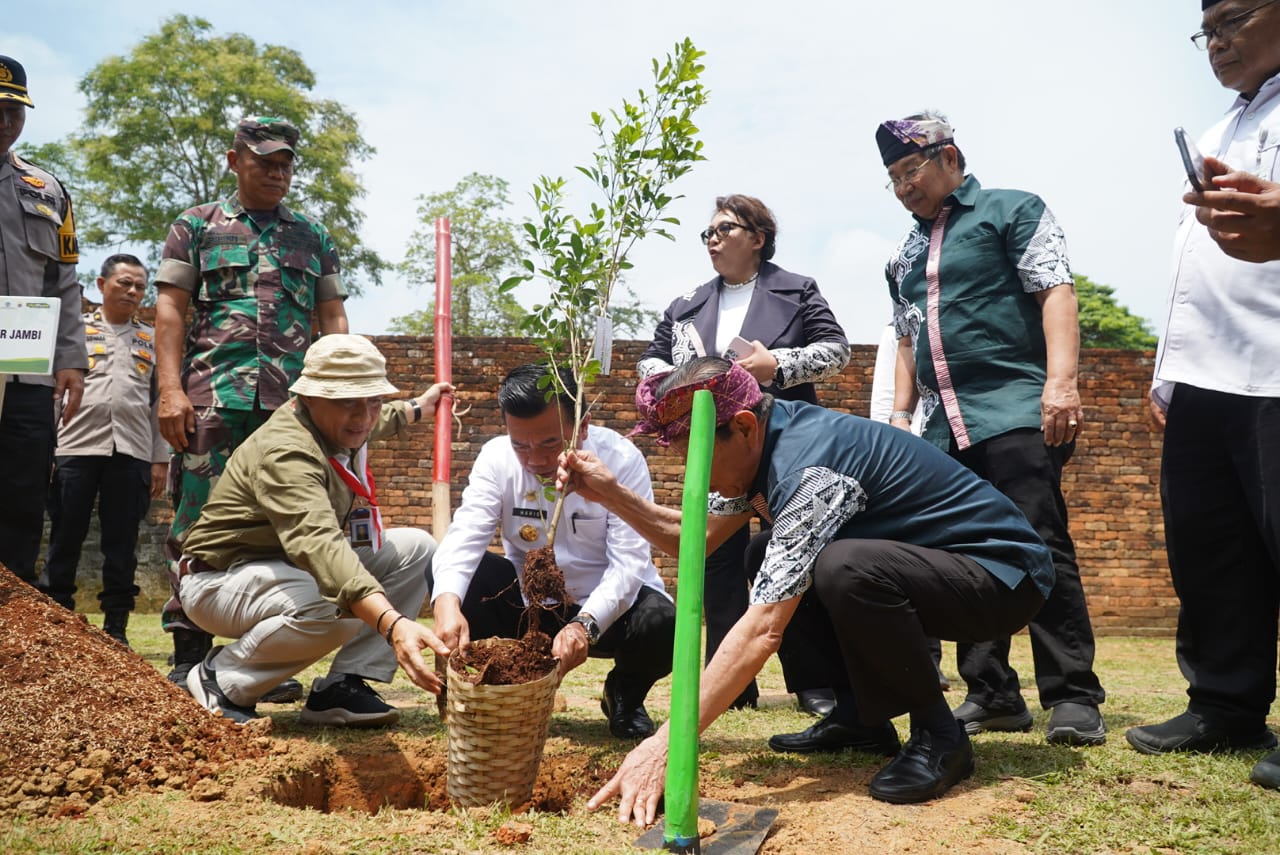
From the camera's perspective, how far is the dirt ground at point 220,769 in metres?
2.55

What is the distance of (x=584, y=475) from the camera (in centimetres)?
316

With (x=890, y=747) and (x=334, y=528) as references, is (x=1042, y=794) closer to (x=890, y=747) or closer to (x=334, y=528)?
(x=890, y=747)

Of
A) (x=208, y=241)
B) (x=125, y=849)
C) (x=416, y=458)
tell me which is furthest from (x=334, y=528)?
(x=416, y=458)

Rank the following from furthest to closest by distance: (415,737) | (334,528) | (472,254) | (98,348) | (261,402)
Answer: (472,254)
(98,348)
(261,402)
(415,737)
(334,528)

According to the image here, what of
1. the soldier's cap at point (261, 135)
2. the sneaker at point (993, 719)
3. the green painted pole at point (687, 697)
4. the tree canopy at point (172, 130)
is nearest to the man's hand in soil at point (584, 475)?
the green painted pole at point (687, 697)

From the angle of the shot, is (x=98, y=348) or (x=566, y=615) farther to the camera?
(x=98, y=348)

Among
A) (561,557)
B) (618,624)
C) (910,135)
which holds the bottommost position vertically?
(618,624)

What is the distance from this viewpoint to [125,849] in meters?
2.23

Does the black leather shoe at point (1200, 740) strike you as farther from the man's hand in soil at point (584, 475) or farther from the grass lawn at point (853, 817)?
the man's hand in soil at point (584, 475)

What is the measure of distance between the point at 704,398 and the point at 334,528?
1.43 m

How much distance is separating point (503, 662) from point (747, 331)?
6.96 ft

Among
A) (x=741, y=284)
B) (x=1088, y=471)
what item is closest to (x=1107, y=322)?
(x=1088, y=471)

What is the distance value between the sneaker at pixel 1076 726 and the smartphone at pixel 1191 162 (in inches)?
68.9

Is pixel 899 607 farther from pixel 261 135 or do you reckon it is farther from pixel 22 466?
pixel 22 466
